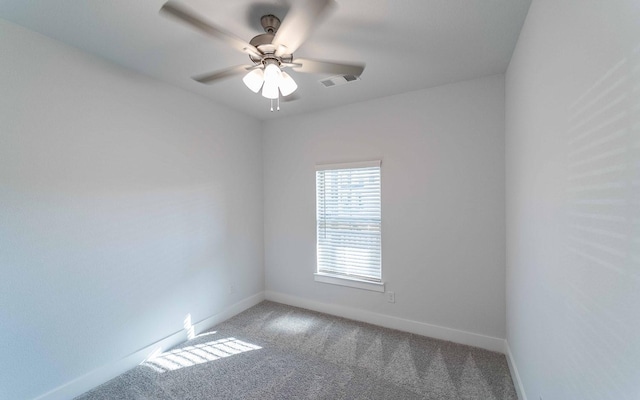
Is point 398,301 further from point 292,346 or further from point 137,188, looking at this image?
point 137,188

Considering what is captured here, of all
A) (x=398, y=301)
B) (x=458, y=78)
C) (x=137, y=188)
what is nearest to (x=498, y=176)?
(x=458, y=78)

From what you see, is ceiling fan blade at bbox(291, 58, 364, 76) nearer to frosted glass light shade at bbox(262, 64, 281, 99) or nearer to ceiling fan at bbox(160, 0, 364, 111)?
ceiling fan at bbox(160, 0, 364, 111)

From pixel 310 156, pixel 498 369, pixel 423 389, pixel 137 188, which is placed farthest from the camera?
pixel 310 156

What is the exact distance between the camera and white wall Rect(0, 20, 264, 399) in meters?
1.72

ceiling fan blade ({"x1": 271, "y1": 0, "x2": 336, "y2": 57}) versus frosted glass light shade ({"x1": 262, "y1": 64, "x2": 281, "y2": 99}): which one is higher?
ceiling fan blade ({"x1": 271, "y1": 0, "x2": 336, "y2": 57})

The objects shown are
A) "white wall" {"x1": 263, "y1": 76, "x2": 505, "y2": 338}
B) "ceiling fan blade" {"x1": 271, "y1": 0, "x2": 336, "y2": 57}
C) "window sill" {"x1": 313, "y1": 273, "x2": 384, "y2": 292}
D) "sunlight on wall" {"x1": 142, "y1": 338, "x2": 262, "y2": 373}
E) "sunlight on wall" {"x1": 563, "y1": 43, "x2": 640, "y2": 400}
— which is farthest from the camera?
"window sill" {"x1": 313, "y1": 273, "x2": 384, "y2": 292}

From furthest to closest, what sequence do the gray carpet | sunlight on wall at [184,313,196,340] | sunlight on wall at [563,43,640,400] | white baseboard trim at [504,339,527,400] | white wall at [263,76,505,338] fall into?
sunlight on wall at [184,313,196,340]
white wall at [263,76,505,338]
the gray carpet
white baseboard trim at [504,339,527,400]
sunlight on wall at [563,43,640,400]

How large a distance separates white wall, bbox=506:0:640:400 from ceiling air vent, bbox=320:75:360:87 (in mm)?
1265

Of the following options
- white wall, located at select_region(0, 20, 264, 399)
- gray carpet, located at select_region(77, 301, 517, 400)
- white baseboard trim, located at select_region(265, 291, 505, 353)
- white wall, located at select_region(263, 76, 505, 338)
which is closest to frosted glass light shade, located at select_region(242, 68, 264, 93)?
white wall, located at select_region(263, 76, 505, 338)

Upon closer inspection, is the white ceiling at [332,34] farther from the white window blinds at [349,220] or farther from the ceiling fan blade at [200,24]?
the white window blinds at [349,220]

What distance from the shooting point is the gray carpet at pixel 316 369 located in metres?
2.00

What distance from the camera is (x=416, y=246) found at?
2801 millimetres

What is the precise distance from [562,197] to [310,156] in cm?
266

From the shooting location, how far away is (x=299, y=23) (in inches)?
51.6
